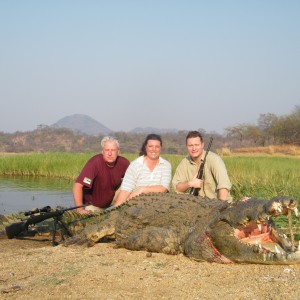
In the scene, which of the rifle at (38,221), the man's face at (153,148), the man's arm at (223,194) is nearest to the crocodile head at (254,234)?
the man's arm at (223,194)

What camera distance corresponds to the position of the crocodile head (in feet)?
13.0

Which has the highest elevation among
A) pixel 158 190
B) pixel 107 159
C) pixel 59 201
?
pixel 107 159

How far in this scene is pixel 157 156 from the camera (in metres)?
6.50

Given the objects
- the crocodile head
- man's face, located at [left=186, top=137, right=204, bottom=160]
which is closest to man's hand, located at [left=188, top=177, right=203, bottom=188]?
man's face, located at [left=186, top=137, right=204, bottom=160]

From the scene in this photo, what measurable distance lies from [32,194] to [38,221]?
26.3ft

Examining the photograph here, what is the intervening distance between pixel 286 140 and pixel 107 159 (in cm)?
4092

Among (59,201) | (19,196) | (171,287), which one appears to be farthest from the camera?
(19,196)

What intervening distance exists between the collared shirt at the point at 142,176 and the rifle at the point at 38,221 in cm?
83

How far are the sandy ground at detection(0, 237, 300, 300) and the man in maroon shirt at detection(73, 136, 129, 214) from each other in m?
1.96

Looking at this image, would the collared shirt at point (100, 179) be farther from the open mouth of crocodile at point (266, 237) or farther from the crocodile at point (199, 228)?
the open mouth of crocodile at point (266, 237)

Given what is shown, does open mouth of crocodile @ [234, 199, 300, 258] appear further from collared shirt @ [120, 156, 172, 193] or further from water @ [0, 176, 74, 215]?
water @ [0, 176, 74, 215]

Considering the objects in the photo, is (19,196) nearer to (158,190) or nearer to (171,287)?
(158,190)

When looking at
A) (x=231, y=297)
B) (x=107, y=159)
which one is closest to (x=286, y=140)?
(x=107, y=159)

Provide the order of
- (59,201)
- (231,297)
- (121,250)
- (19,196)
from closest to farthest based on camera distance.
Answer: (231,297) < (121,250) < (59,201) < (19,196)
